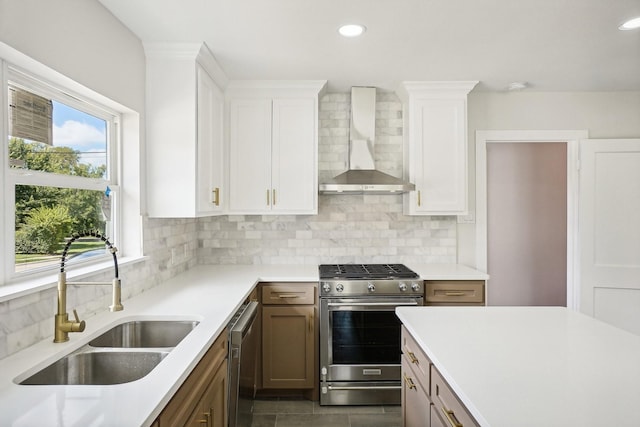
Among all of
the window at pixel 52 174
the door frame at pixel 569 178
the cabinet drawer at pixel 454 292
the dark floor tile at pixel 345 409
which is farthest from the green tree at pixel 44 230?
the door frame at pixel 569 178

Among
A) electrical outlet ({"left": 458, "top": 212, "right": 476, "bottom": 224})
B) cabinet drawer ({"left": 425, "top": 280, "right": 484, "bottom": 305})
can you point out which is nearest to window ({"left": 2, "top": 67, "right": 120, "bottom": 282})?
cabinet drawer ({"left": 425, "top": 280, "right": 484, "bottom": 305})

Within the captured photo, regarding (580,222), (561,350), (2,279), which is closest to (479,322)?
(561,350)

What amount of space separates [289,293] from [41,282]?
5.34ft

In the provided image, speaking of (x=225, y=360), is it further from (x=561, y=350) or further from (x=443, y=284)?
(x=443, y=284)

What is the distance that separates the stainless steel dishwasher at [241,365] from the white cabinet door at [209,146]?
875 mm

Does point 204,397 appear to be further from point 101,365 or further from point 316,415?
point 316,415

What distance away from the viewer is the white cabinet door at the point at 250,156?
3199mm

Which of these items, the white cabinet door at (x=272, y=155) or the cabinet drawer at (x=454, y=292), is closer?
the cabinet drawer at (x=454, y=292)

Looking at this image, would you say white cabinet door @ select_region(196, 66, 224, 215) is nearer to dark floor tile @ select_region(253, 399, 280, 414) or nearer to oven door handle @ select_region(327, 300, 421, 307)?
oven door handle @ select_region(327, 300, 421, 307)

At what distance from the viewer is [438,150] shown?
322 cm

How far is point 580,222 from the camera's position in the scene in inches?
134

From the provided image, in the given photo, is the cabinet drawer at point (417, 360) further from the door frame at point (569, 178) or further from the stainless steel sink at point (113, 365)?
the door frame at point (569, 178)

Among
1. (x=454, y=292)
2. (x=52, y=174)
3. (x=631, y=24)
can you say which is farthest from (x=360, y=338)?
(x=631, y=24)

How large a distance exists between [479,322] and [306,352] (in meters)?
1.55
